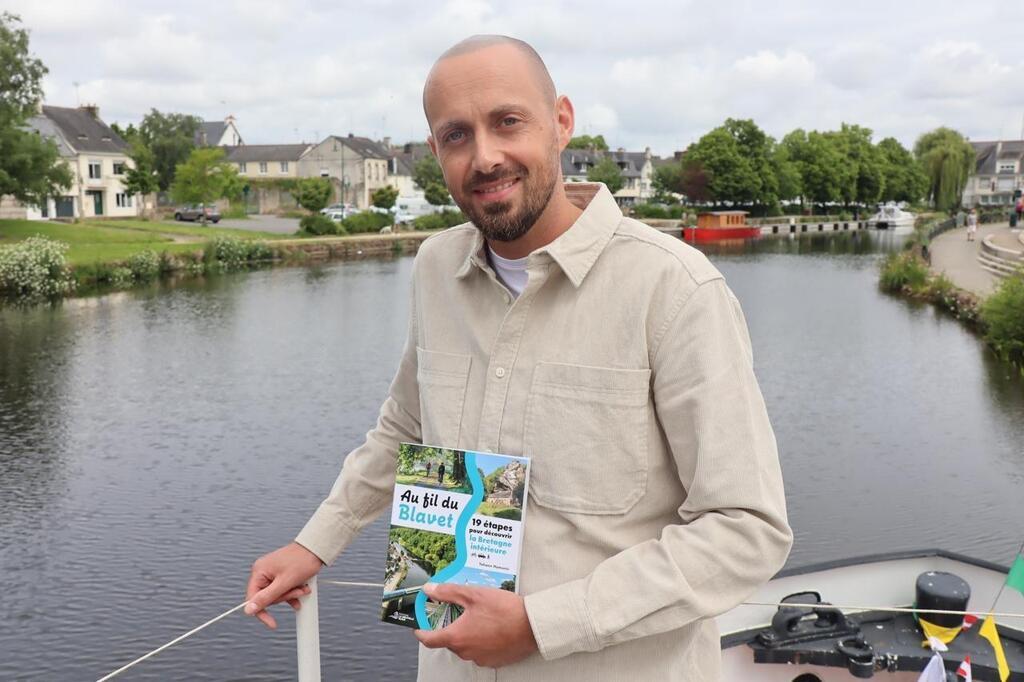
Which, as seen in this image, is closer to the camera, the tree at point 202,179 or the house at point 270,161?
the tree at point 202,179

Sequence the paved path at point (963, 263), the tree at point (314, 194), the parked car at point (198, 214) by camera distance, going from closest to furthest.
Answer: the paved path at point (963, 263)
the parked car at point (198, 214)
the tree at point (314, 194)

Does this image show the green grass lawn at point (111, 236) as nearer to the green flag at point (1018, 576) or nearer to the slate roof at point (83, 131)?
the slate roof at point (83, 131)

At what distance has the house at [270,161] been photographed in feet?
271

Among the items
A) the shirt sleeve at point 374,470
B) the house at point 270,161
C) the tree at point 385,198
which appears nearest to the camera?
the shirt sleeve at point 374,470

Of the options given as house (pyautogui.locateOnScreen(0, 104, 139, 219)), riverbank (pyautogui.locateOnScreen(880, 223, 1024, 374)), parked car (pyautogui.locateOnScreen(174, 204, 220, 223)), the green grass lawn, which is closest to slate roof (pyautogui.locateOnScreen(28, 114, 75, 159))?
house (pyautogui.locateOnScreen(0, 104, 139, 219))

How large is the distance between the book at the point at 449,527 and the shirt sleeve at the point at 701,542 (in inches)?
6.0

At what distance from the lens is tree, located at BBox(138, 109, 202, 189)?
75688 millimetres

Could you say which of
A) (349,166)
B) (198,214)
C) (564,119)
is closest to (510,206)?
(564,119)

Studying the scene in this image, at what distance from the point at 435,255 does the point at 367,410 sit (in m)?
14.7

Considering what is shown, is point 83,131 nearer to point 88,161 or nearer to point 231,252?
point 88,161

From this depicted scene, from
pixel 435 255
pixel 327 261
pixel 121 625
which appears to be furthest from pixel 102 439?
pixel 327 261

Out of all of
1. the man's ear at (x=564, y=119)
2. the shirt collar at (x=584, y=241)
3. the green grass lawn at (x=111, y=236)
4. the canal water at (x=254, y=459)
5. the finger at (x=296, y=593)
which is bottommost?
the canal water at (x=254, y=459)

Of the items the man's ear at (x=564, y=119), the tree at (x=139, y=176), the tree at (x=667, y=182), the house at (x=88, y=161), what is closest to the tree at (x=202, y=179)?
the tree at (x=139, y=176)

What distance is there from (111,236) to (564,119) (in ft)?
146
